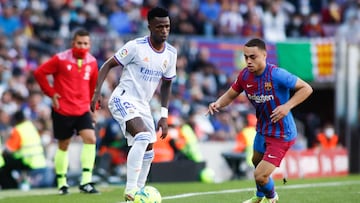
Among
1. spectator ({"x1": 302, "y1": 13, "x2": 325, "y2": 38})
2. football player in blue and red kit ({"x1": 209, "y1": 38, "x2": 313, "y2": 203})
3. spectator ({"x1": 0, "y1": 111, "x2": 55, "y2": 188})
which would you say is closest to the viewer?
football player in blue and red kit ({"x1": 209, "y1": 38, "x2": 313, "y2": 203})

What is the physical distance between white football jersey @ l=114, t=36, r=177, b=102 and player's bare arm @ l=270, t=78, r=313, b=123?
1.82 metres

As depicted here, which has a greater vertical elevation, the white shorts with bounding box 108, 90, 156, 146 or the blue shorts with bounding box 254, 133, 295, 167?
the white shorts with bounding box 108, 90, 156, 146

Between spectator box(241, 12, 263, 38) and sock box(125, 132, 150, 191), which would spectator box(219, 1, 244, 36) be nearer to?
spectator box(241, 12, 263, 38)

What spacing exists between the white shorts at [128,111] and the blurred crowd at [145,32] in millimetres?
7242

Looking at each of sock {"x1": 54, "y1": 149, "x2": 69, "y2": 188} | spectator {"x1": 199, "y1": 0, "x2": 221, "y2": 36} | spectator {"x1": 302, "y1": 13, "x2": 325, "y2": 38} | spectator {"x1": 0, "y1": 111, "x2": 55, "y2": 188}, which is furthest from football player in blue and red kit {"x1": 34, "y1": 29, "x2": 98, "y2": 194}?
spectator {"x1": 302, "y1": 13, "x2": 325, "y2": 38}

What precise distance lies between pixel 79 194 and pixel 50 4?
11610mm

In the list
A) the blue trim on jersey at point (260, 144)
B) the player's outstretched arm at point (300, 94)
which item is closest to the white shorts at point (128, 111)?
the blue trim on jersey at point (260, 144)

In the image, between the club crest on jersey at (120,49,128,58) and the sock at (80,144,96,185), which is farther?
the sock at (80,144,96,185)

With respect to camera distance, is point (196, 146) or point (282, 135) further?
point (196, 146)

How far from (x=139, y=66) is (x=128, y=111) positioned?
626mm

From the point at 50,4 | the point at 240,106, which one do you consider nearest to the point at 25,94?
the point at 50,4

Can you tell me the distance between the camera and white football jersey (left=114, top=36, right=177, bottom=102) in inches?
468

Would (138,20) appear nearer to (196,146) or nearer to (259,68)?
(196,146)

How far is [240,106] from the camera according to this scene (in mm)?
26531
